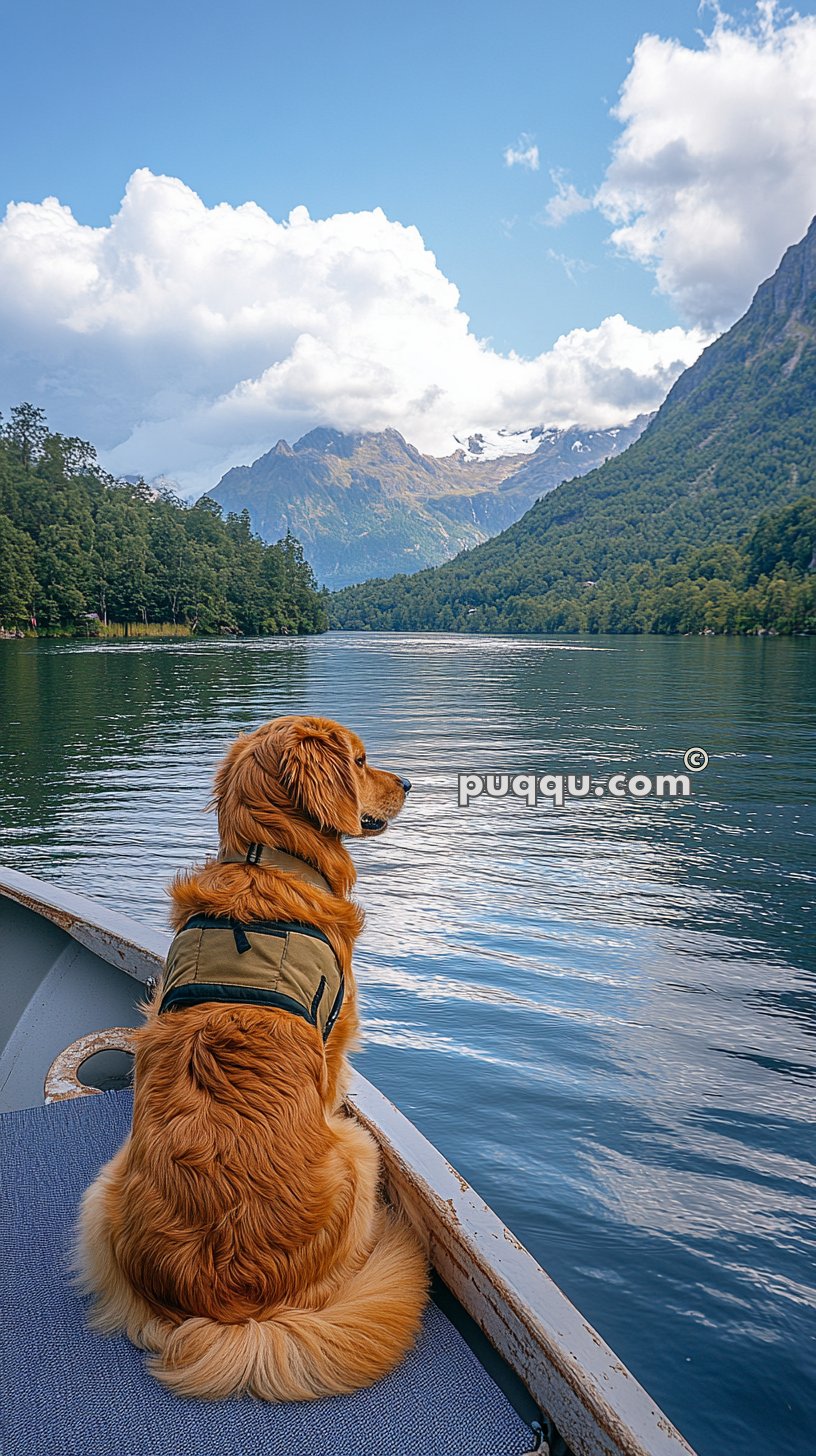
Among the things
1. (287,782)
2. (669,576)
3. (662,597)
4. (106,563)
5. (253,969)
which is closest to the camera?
(253,969)

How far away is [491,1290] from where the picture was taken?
7.29 feet

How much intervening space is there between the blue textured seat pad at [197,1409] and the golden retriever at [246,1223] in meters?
0.05

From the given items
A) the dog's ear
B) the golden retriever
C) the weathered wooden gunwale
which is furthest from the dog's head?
the weathered wooden gunwale

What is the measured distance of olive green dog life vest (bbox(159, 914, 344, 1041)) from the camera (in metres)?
2.55

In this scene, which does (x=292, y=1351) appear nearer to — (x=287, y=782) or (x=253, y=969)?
(x=253, y=969)

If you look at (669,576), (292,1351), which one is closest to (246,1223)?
(292,1351)

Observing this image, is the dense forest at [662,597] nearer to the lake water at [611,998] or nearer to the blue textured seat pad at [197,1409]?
the lake water at [611,998]

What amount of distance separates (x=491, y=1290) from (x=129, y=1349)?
3.08 feet

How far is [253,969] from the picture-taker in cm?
258

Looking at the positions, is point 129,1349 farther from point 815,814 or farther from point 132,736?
point 132,736

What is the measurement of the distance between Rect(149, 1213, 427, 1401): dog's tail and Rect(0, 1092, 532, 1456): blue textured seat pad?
34 mm

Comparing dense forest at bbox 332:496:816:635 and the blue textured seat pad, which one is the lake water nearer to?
the blue textured seat pad

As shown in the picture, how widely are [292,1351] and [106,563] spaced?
4212 inches

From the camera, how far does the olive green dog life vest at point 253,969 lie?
2.55 meters
